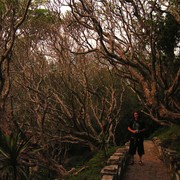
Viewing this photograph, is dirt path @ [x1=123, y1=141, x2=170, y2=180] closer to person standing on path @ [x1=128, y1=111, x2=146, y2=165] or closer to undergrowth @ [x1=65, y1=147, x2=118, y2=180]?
person standing on path @ [x1=128, y1=111, x2=146, y2=165]

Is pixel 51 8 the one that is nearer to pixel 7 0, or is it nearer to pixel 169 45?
pixel 7 0

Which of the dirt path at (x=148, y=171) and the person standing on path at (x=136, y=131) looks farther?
the person standing on path at (x=136, y=131)

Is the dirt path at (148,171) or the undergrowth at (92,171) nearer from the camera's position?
the dirt path at (148,171)

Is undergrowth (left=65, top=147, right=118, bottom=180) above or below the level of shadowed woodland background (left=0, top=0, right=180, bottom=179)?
below

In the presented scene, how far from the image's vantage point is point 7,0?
29.7 feet

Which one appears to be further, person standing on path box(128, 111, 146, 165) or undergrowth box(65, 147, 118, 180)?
person standing on path box(128, 111, 146, 165)

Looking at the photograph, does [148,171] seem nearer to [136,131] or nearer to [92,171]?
[136,131]

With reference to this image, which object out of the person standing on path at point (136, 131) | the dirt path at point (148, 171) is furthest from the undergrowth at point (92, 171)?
the person standing on path at point (136, 131)

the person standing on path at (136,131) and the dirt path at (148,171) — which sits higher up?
the person standing on path at (136,131)

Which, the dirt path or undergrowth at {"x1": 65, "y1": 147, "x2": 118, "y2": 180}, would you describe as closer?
the dirt path

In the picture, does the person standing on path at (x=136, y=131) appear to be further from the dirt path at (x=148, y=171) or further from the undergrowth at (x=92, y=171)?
the undergrowth at (x=92, y=171)

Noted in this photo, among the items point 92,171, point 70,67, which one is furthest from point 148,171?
point 70,67

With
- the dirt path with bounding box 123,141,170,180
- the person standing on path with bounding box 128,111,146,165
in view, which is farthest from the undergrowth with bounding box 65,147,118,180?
the person standing on path with bounding box 128,111,146,165

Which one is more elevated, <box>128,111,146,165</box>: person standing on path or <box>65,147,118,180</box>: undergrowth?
<box>128,111,146,165</box>: person standing on path
